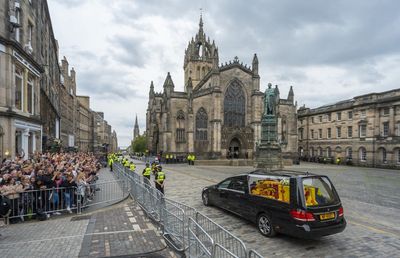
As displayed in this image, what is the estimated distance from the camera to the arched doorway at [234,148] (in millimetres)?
47594

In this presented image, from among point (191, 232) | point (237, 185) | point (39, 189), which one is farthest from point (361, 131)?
point (39, 189)

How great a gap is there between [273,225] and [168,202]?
2912 mm

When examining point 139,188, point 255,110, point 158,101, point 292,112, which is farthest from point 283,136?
point 139,188

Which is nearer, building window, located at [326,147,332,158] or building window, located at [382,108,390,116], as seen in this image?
building window, located at [382,108,390,116]

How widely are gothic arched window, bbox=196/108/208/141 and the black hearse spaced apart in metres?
37.7

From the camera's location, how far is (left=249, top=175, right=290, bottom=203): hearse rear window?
6.64 meters

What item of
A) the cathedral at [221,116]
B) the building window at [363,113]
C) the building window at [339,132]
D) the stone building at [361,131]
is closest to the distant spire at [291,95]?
the cathedral at [221,116]

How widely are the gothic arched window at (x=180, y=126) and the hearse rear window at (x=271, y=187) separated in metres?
37.4

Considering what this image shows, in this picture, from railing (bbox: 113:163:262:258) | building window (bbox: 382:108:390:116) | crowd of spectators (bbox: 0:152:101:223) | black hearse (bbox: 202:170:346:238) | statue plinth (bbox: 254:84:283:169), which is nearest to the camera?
railing (bbox: 113:163:262:258)

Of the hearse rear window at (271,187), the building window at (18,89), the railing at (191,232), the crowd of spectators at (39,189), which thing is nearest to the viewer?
the railing at (191,232)

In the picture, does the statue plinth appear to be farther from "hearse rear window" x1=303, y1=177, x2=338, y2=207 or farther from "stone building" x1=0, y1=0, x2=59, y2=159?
"stone building" x1=0, y1=0, x2=59, y2=159

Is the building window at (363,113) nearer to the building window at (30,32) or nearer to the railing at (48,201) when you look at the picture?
the railing at (48,201)

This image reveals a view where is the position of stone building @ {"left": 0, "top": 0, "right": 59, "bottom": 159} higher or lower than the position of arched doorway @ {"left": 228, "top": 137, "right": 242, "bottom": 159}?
higher

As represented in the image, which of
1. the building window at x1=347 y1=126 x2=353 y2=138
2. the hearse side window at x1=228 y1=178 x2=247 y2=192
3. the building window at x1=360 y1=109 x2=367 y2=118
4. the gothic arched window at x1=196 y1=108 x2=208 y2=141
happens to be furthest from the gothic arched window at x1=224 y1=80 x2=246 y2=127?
the hearse side window at x1=228 y1=178 x2=247 y2=192
